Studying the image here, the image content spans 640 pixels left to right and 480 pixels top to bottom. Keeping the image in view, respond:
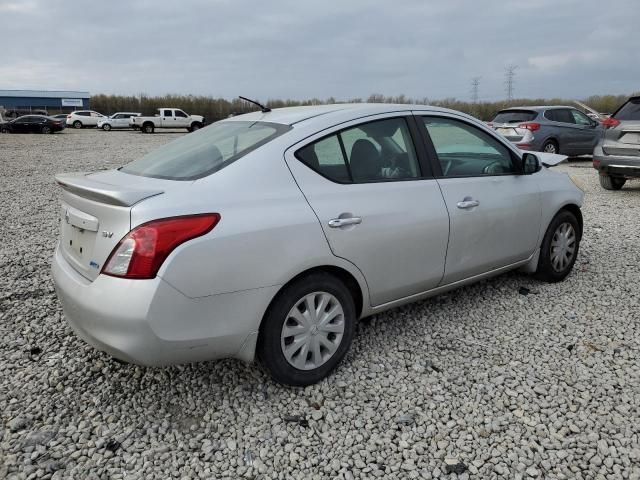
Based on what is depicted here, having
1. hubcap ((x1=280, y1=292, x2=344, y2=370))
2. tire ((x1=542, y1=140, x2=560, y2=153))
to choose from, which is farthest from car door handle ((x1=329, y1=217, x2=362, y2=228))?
tire ((x1=542, y1=140, x2=560, y2=153))

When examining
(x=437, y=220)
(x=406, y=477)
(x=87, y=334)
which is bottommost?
(x=406, y=477)

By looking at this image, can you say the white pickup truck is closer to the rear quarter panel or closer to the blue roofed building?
the blue roofed building

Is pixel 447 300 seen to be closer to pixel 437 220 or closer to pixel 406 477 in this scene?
pixel 437 220

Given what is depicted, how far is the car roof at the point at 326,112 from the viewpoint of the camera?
318cm

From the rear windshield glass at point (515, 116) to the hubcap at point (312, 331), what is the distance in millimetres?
11836

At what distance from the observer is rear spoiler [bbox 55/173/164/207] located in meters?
2.48

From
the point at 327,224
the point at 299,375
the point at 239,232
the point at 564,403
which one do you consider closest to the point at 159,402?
the point at 299,375

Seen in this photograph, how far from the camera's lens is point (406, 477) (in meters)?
2.31

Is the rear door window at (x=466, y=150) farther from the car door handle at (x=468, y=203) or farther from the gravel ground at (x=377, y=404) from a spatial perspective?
the gravel ground at (x=377, y=404)

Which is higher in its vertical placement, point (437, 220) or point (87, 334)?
point (437, 220)

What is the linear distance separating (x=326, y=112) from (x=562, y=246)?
8.55 feet

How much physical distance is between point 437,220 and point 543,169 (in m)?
1.60

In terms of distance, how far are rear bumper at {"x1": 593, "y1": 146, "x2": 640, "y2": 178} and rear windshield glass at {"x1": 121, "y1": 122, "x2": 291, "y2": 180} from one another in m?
7.54

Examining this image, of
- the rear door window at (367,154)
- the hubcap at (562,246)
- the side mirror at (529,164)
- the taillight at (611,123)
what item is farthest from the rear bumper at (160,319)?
the taillight at (611,123)
